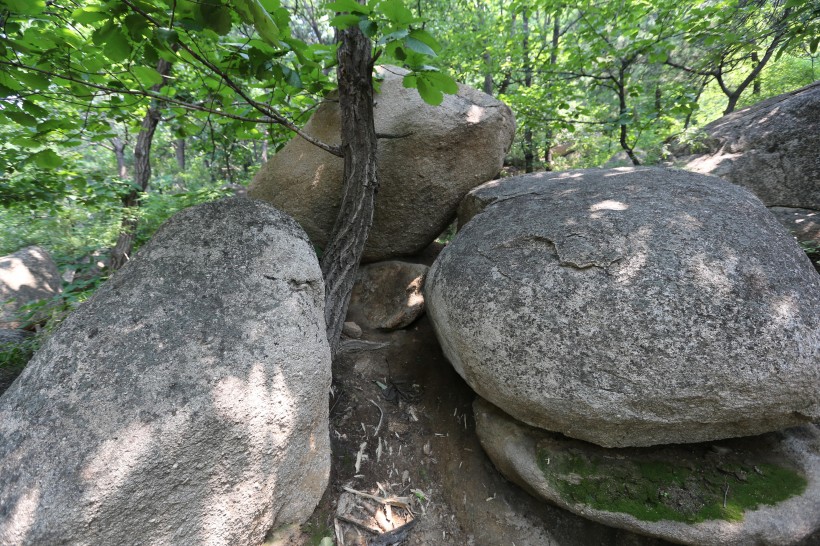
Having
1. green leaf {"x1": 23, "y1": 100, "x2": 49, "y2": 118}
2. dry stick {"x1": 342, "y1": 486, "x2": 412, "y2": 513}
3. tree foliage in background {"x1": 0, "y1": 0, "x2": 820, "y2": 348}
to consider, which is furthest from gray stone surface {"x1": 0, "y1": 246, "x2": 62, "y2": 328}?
dry stick {"x1": 342, "y1": 486, "x2": 412, "y2": 513}

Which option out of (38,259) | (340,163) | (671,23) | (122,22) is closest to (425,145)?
(340,163)

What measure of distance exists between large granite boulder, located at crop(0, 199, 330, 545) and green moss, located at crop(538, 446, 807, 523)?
4.52 feet

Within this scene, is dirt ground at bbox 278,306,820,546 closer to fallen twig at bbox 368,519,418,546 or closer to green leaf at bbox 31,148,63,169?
fallen twig at bbox 368,519,418,546

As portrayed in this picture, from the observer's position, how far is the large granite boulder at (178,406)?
144cm

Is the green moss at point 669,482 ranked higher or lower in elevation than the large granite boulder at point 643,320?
lower

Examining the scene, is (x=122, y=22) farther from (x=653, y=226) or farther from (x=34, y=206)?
(x=653, y=226)

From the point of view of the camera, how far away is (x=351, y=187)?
288 cm

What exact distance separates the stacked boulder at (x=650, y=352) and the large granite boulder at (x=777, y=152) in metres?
1.83

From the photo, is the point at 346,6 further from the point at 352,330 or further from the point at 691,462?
the point at 691,462

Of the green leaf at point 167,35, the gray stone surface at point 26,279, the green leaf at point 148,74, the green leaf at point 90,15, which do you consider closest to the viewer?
the green leaf at point 167,35

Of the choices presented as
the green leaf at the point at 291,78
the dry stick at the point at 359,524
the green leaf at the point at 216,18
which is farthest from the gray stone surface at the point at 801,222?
the green leaf at the point at 216,18

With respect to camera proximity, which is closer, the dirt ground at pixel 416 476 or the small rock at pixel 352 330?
the dirt ground at pixel 416 476

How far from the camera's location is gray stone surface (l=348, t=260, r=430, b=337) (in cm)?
329

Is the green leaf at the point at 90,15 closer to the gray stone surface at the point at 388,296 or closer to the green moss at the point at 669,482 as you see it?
the gray stone surface at the point at 388,296
